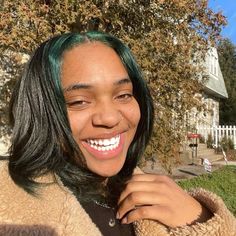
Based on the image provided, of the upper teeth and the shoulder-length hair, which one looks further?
the upper teeth

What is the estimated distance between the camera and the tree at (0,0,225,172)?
28.5 ft

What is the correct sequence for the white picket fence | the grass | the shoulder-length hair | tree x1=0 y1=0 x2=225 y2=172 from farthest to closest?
the white picket fence → the grass → tree x1=0 y1=0 x2=225 y2=172 → the shoulder-length hair

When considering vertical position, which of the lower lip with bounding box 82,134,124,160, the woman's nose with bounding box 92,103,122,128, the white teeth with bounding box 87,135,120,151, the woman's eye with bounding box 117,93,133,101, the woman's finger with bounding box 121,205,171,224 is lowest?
the woman's finger with bounding box 121,205,171,224

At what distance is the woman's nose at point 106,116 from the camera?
1780mm

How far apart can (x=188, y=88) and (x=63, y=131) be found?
8.37 meters

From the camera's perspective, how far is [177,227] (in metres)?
1.75

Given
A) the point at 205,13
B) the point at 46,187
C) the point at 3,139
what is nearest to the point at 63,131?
the point at 46,187

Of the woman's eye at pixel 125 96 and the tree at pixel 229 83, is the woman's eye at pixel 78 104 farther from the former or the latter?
the tree at pixel 229 83

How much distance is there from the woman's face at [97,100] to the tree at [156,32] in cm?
678

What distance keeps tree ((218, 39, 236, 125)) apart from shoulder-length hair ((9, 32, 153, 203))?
3321 cm

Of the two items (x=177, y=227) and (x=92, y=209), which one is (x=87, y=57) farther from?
(x=177, y=227)

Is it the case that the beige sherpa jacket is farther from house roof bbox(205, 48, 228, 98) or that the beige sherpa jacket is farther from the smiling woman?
house roof bbox(205, 48, 228, 98)

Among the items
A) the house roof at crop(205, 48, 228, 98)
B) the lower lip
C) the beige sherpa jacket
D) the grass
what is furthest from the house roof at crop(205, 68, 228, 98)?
the beige sherpa jacket

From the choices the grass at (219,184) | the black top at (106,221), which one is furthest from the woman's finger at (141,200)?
the grass at (219,184)
